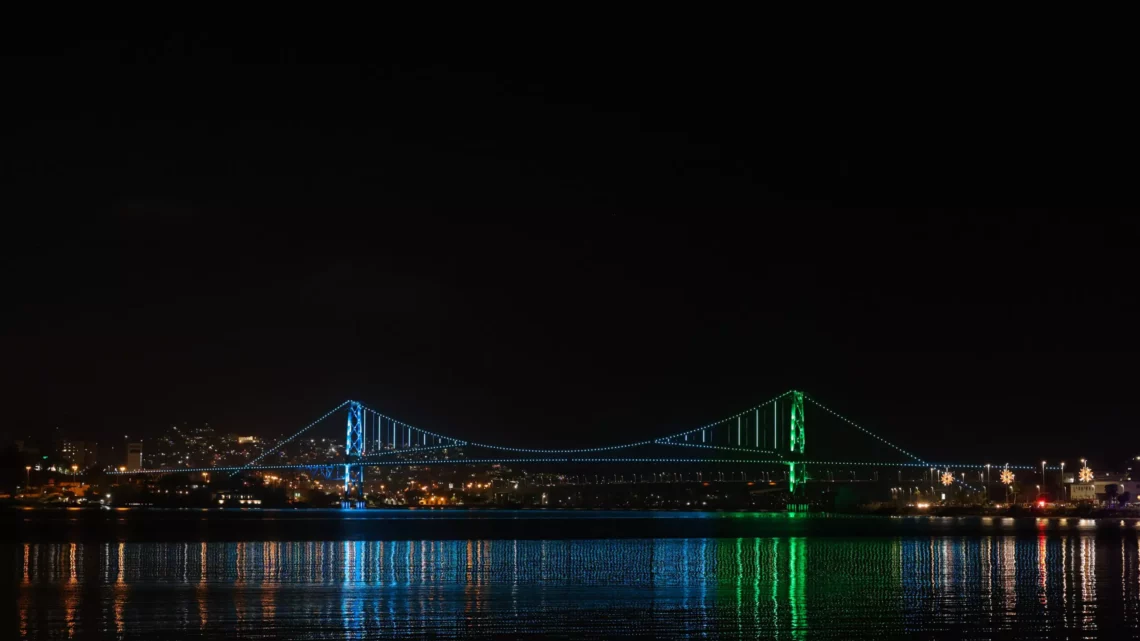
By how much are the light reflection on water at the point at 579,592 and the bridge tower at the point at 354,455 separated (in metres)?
47.1

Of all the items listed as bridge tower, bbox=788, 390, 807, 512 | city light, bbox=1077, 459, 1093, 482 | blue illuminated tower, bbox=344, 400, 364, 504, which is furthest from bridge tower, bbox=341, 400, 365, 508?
city light, bbox=1077, 459, 1093, 482

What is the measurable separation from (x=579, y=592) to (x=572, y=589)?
0.57 metres

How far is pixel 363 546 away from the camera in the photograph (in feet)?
115

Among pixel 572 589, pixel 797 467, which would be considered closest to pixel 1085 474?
pixel 797 467

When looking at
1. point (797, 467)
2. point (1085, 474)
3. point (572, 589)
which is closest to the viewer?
point (572, 589)

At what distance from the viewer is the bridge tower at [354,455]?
83.3 metres

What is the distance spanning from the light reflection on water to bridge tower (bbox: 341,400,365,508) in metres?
47.1

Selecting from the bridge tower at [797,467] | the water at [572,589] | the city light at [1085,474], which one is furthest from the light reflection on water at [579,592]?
the city light at [1085,474]

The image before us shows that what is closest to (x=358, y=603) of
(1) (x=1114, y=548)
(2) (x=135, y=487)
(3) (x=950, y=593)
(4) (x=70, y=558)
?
(3) (x=950, y=593)

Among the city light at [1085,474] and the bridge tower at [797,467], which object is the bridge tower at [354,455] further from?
the city light at [1085,474]

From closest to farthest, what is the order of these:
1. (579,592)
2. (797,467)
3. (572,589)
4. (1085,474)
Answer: (579,592)
(572,589)
(797,467)
(1085,474)

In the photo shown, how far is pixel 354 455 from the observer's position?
86125 millimetres

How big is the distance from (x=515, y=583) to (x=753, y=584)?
3689 millimetres

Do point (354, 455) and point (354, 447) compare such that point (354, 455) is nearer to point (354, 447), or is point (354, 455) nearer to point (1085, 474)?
point (354, 447)
